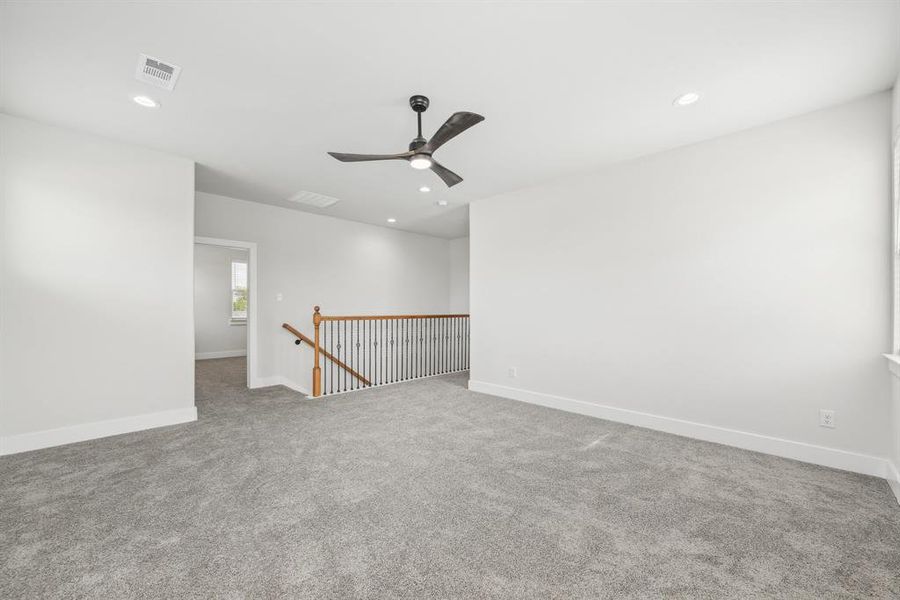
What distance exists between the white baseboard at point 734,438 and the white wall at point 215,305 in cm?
700

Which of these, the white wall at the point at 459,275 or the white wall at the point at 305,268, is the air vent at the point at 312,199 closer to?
the white wall at the point at 305,268

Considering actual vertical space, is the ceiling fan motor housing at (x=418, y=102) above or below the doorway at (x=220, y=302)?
above

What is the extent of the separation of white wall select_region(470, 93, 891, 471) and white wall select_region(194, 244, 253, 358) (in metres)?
6.93

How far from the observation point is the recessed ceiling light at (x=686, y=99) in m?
2.52

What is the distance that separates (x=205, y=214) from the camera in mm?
4855

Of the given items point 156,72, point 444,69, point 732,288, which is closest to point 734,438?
point 732,288

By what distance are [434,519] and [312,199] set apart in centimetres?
446

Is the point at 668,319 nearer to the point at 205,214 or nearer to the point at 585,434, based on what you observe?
the point at 585,434

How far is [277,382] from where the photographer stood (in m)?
5.42

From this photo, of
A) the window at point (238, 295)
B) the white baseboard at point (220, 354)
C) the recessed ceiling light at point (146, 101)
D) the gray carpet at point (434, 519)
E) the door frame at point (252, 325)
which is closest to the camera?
the gray carpet at point (434, 519)

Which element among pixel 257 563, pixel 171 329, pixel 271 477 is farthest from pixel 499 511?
pixel 171 329

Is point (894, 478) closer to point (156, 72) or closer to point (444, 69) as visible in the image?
point (444, 69)

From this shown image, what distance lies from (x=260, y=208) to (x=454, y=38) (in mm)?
4376

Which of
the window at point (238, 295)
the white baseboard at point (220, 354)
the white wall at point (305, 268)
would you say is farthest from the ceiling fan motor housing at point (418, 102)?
the white baseboard at point (220, 354)
